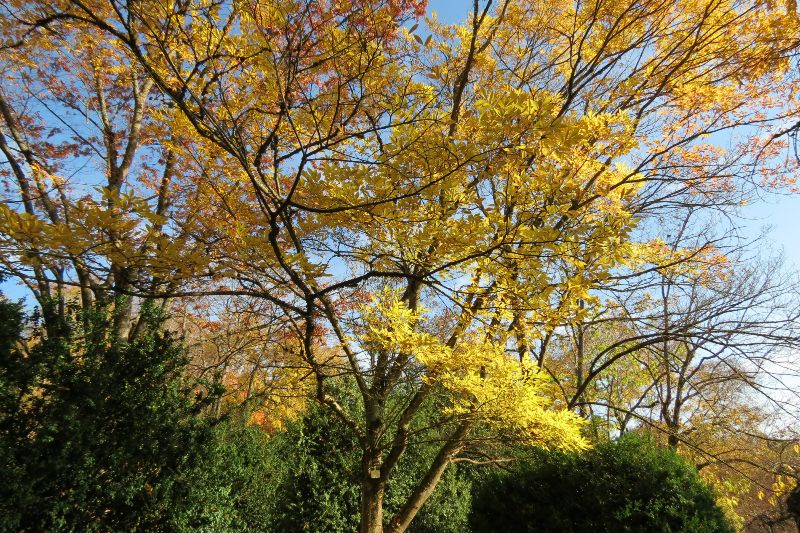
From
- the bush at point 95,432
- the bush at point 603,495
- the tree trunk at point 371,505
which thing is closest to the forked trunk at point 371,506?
the tree trunk at point 371,505

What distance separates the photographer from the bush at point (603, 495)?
13.6 ft

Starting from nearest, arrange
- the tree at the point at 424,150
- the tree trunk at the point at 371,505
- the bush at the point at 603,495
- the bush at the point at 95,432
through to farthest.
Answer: the tree at the point at 424,150, the bush at the point at 95,432, the bush at the point at 603,495, the tree trunk at the point at 371,505

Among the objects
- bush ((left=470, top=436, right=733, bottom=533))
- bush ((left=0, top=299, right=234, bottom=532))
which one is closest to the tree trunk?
bush ((left=0, top=299, right=234, bottom=532))

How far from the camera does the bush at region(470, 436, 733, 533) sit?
4.14 metres

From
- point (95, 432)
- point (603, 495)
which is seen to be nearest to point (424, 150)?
point (95, 432)

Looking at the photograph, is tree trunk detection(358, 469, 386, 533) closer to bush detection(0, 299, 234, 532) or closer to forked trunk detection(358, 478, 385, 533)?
forked trunk detection(358, 478, 385, 533)

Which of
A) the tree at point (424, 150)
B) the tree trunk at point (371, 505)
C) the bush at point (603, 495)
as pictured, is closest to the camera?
the tree at point (424, 150)

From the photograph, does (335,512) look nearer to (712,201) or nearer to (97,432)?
(97,432)

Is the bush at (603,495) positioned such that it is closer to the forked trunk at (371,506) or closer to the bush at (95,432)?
the forked trunk at (371,506)

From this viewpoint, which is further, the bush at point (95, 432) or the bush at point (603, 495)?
the bush at point (603, 495)

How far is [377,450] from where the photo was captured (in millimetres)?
4559

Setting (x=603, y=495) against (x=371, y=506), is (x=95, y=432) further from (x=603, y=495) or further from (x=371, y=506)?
(x=603, y=495)

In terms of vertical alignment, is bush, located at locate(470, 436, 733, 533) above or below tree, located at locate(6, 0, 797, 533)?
below

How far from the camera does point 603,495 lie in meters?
4.56
